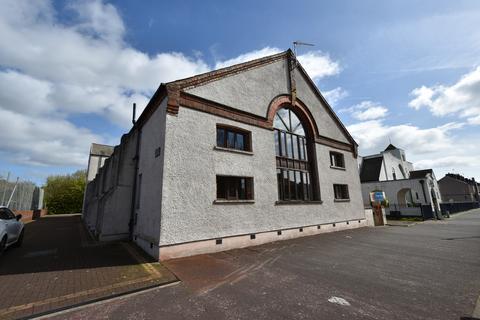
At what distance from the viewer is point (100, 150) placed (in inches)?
1351

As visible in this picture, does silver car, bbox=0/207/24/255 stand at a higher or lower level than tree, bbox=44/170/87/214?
lower

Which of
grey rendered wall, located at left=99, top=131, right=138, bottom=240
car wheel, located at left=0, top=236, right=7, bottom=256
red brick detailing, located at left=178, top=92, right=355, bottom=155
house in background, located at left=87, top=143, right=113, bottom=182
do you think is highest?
house in background, located at left=87, top=143, right=113, bottom=182

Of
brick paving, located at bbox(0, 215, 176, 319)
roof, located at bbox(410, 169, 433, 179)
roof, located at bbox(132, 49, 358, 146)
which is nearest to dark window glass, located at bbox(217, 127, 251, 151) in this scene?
roof, located at bbox(132, 49, 358, 146)

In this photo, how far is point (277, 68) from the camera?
13.7m

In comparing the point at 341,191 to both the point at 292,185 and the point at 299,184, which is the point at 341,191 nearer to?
the point at 299,184

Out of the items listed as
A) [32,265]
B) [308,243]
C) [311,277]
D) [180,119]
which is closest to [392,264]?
[311,277]

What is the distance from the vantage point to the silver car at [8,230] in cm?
796

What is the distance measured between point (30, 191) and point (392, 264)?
3369cm

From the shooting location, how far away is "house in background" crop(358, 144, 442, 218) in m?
26.0

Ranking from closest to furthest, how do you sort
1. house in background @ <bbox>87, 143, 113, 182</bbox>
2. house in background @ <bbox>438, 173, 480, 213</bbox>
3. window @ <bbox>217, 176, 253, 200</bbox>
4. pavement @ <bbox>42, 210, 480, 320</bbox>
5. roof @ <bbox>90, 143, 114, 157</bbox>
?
pavement @ <bbox>42, 210, 480, 320</bbox> < window @ <bbox>217, 176, 253, 200</bbox> < house in background @ <bbox>87, 143, 113, 182</bbox> < roof @ <bbox>90, 143, 114, 157</bbox> < house in background @ <bbox>438, 173, 480, 213</bbox>

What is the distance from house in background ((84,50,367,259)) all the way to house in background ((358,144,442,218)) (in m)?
11.8

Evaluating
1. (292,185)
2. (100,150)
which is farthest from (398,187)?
(100,150)

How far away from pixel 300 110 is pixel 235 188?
24.6ft

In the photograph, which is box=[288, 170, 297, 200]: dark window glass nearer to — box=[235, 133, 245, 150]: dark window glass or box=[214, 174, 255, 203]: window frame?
box=[214, 174, 255, 203]: window frame
